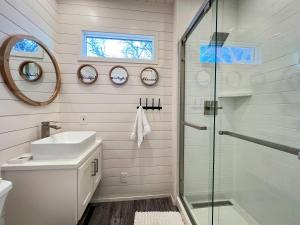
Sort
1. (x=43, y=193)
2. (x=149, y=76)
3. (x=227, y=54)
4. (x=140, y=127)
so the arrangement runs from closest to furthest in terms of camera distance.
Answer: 1. (x=43, y=193)
2. (x=227, y=54)
3. (x=140, y=127)
4. (x=149, y=76)

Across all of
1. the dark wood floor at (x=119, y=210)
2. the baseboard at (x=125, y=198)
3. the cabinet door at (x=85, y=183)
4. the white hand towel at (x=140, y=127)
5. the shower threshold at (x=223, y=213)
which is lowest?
the dark wood floor at (x=119, y=210)

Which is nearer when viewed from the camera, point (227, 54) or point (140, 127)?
point (227, 54)

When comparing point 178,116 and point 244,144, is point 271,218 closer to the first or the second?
point 244,144

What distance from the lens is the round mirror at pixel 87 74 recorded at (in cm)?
225

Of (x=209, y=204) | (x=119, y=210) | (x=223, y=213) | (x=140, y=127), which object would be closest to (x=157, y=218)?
(x=119, y=210)

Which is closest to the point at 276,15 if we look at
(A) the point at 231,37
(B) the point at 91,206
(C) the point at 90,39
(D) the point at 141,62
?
(A) the point at 231,37

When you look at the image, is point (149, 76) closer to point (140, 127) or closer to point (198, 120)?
point (140, 127)

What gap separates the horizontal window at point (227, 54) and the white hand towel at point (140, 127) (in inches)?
38.4

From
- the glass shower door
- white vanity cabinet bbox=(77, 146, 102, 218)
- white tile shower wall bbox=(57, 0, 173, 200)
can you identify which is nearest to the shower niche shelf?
the glass shower door

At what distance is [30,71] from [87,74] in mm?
675

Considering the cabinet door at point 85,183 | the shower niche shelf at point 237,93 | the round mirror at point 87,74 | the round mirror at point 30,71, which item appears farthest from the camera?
the round mirror at point 87,74

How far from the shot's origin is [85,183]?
159 cm

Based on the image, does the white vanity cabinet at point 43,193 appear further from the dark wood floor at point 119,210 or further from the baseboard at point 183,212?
the baseboard at point 183,212

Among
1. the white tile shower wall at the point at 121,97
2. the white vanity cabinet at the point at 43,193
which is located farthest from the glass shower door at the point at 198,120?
the white vanity cabinet at the point at 43,193
